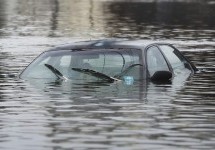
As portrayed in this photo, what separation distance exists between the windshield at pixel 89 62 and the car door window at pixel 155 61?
0.88 ft

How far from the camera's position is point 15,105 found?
16156mm

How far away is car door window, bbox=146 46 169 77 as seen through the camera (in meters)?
19.5

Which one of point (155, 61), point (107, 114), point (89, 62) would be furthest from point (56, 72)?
point (107, 114)

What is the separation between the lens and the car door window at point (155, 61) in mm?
19453

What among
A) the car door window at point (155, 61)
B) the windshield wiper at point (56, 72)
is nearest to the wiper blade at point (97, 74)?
the windshield wiper at point (56, 72)

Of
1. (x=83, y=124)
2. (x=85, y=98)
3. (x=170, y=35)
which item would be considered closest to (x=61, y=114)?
(x=83, y=124)

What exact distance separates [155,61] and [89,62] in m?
1.27

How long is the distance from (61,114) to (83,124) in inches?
48.4

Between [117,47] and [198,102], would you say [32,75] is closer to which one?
[117,47]

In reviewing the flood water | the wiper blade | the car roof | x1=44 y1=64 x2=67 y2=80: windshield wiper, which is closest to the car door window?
the car roof

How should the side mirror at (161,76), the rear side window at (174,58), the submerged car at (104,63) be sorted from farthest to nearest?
1. the rear side window at (174,58)
2. the side mirror at (161,76)
3. the submerged car at (104,63)

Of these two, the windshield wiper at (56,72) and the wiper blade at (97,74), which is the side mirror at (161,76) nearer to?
the wiper blade at (97,74)

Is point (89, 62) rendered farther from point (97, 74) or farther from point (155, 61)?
point (155, 61)

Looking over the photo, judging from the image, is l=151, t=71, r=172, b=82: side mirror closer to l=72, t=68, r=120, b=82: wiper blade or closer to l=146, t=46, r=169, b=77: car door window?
l=146, t=46, r=169, b=77: car door window
